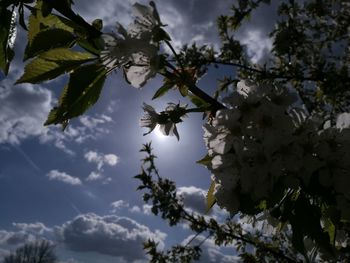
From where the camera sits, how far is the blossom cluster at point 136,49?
95 cm

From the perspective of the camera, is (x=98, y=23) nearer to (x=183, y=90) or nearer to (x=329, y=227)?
(x=183, y=90)

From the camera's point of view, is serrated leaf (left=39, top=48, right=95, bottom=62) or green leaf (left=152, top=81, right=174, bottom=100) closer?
serrated leaf (left=39, top=48, right=95, bottom=62)

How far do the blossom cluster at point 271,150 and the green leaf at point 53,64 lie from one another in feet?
1.31

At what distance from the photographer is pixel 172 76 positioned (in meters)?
1.05

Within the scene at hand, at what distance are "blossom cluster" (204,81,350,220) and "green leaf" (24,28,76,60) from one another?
17.8 inches

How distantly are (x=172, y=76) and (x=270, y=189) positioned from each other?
0.38 m

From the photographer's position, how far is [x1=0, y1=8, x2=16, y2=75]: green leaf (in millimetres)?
1107

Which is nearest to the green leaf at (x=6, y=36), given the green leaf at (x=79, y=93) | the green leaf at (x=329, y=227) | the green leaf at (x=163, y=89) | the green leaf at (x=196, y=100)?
the green leaf at (x=79, y=93)

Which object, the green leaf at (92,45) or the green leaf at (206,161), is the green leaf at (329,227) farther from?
the green leaf at (92,45)

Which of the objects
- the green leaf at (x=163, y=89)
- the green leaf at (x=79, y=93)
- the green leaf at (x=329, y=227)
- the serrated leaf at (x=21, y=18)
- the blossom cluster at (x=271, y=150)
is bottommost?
the green leaf at (x=329, y=227)

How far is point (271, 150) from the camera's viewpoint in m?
0.91

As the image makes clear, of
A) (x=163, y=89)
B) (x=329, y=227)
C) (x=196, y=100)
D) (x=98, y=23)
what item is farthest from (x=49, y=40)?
(x=329, y=227)

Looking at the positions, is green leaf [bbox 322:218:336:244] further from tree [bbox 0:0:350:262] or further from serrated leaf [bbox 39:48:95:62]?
serrated leaf [bbox 39:48:95:62]

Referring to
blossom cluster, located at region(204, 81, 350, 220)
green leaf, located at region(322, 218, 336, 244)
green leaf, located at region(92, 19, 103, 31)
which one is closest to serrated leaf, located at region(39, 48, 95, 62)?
green leaf, located at region(92, 19, 103, 31)
